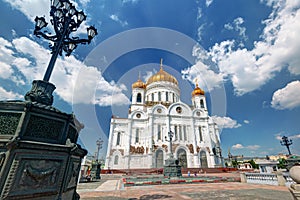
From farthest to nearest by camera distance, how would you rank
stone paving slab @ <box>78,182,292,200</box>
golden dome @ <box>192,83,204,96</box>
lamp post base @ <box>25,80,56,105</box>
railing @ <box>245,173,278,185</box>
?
golden dome @ <box>192,83,204,96</box> → railing @ <box>245,173,278,185</box> → stone paving slab @ <box>78,182,292,200</box> → lamp post base @ <box>25,80,56,105</box>

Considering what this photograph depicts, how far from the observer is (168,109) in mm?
29625

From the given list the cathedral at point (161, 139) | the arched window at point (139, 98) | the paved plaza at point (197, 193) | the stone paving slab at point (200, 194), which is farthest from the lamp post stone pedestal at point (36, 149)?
the arched window at point (139, 98)

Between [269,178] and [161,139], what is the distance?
18.9 metres

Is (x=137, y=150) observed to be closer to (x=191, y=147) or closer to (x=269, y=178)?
(x=191, y=147)

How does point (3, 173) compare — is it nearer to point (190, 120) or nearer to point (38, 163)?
point (38, 163)

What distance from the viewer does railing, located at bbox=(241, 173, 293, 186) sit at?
8.06 meters

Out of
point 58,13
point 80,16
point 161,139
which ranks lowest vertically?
point 58,13

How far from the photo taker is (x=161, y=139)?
1053 inches

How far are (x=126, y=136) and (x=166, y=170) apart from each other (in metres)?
13.5

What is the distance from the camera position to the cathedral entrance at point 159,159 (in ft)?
81.1

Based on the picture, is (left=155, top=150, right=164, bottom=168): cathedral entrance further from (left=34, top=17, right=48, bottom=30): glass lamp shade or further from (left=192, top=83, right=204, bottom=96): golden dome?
(left=34, top=17, right=48, bottom=30): glass lamp shade

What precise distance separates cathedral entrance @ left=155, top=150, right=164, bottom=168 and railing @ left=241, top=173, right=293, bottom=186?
53.2ft

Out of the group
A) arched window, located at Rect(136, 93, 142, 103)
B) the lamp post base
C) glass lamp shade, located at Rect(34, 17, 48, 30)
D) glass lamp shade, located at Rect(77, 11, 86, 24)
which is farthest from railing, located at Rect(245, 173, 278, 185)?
arched window, located at Rect(136, 93, 142, 103)

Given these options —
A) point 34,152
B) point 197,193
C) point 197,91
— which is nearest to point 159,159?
point 197,91
